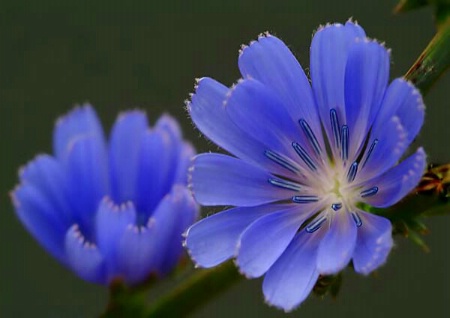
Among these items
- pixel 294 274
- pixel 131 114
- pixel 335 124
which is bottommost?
pixel 294 274

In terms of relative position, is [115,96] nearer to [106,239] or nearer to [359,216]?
[106,239]

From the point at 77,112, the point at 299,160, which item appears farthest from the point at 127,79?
the point at 299,160

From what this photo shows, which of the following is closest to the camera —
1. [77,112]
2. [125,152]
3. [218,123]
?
[218,123]

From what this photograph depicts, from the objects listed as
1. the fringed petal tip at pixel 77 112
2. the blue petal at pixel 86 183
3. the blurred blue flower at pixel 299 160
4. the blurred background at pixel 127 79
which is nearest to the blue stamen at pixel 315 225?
the blurred blue flower at pixel 299 160

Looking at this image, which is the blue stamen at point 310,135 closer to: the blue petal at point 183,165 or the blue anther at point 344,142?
the blue anther at point 344,142

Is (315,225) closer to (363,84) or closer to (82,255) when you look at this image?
(363,84)

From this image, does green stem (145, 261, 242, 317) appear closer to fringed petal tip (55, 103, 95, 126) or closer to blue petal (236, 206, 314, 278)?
blue petal (236, 206, 314, 278)

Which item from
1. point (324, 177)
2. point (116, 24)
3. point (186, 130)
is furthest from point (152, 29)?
point (324, 177)
